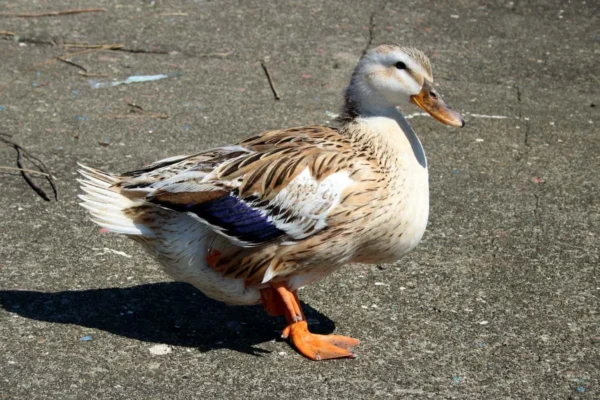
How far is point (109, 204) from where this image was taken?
4.28 metres

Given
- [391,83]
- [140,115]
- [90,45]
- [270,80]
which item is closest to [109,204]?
[391,83]

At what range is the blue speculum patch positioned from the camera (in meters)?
4.07

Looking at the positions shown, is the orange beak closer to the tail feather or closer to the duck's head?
the duck's head

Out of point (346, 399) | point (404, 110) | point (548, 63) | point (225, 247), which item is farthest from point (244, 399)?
point (548, 63)

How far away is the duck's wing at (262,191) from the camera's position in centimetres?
407

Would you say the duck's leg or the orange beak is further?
the orange beak

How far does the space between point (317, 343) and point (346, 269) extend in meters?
0.91

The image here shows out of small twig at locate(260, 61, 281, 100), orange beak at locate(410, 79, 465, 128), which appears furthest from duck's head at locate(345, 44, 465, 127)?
small twig at locate(260, 61, 281, 100)

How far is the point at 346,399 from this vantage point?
3875 millimetres

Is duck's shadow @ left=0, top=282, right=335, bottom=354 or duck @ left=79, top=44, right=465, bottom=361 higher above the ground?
duck @ left=79, top=44, right=465, bottom=361

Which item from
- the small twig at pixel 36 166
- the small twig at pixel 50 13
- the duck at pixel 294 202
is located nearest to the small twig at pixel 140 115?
the small twig at pixel 36 166

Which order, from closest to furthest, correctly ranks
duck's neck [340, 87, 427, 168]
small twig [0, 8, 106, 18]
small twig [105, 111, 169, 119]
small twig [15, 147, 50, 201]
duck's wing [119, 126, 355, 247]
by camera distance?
duck's wing [119, 126, 355, 247] → duck's neck [340, 87, 427, 168] → small twig [15, 147, 50, 201] → small twig [105, 111, 169, 119] → small twig [0, 8, 106, 18]

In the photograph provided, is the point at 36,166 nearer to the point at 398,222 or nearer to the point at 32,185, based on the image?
the point at 32,185

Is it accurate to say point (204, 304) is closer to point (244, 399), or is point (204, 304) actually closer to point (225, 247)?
point (225, 247)
